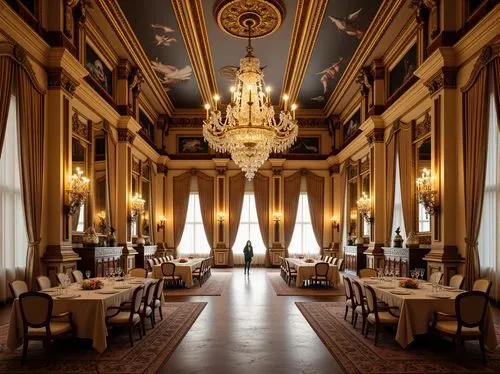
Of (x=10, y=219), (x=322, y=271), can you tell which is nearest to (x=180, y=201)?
(x=322, y=271)

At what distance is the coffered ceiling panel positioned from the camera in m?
10.9

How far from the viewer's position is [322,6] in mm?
10742

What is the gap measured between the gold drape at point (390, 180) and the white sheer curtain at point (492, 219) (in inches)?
138

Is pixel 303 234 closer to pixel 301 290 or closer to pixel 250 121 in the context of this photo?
pixel 301 290

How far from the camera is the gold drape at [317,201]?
68.5ft

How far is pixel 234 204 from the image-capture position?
21.0 meters

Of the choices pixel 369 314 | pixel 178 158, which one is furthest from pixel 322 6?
pixel 178 158

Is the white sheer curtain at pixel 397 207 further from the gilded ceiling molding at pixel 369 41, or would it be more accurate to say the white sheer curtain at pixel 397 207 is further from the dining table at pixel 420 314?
the dining table at pixel 420 314

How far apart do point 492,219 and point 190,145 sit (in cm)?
1434

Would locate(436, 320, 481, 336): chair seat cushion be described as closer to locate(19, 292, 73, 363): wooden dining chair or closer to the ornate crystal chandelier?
locate(19, 292, 73, 363): wooden dining chair

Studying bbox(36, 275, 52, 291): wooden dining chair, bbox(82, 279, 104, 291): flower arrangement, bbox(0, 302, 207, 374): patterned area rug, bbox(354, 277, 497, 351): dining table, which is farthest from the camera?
bbox(36, 275, 52, 291): wooden dining chair

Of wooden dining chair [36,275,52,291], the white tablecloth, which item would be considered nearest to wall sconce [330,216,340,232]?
the white tablecloth

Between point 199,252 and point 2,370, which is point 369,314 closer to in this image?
point 2,370

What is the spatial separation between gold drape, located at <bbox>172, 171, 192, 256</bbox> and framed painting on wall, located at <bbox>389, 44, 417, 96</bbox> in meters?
10.5
